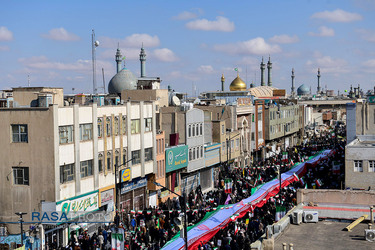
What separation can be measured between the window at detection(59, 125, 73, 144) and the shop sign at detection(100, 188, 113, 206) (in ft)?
15.7

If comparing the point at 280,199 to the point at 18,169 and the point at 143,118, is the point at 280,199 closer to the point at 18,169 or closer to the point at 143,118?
the point at 143,118

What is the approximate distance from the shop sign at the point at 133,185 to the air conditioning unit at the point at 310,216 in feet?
53.4

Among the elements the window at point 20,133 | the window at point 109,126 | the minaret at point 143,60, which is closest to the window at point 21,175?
the window at point 20,133

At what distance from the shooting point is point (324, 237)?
20.5 meters

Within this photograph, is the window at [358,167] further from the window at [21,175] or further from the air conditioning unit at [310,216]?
the window at [21,175]

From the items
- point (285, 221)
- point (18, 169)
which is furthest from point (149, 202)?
point (285, 221)

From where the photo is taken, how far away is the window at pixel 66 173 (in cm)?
3031

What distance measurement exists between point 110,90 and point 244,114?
1555 centimetres

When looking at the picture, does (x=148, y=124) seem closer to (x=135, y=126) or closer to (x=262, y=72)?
(x=135, y=126)

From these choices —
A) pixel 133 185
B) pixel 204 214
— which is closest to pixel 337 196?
pixel 204 214

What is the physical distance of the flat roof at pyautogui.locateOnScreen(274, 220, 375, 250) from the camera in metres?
19.3

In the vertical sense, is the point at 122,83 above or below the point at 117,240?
above

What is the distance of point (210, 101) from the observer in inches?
2493

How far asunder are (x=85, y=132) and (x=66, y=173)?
3.10m
